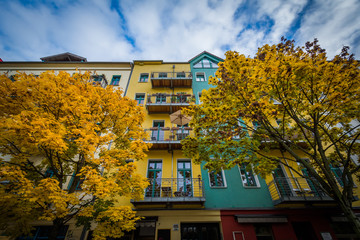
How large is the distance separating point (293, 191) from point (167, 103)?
37.1 ft

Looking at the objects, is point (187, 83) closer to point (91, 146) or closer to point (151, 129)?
point (151, 129)

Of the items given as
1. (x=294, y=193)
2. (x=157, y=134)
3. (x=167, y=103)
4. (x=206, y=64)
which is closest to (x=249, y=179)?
(x=294, y=193)

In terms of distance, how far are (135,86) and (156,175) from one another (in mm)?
9974

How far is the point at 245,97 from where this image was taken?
686 centimetres

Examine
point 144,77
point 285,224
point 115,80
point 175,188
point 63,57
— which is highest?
point 63,57

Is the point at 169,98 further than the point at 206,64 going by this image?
No

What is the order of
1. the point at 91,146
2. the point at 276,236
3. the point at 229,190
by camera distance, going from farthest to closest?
the point at 229,190 < the point at 276,236 < the point at 91,146

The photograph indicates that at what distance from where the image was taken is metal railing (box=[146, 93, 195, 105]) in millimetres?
13617

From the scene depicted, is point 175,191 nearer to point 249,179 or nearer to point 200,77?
point 249,179

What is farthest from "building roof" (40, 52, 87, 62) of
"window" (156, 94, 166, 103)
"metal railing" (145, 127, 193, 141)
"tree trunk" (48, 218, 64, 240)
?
"tree trunk" (48, 218, 64, 240)

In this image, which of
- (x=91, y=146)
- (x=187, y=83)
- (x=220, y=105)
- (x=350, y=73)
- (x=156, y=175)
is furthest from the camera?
(x=187, y=83)

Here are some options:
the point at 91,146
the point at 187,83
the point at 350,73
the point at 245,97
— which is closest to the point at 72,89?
the point at 91,146

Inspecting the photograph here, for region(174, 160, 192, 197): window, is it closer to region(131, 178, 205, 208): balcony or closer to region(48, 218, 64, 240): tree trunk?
region(131, 178, 205, 208): balcony

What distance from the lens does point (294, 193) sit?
9469 mm
